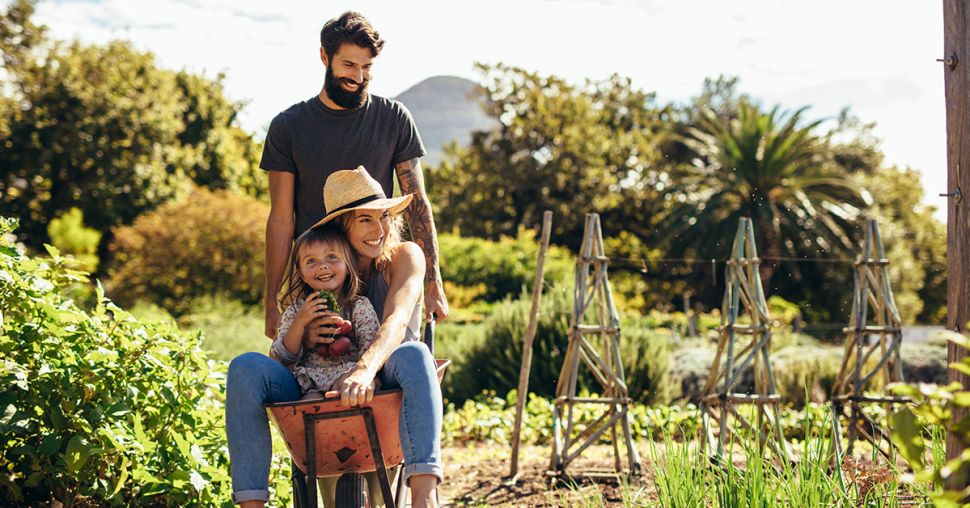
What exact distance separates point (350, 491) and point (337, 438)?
280mm

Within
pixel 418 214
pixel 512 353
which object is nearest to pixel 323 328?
pixel 418 214

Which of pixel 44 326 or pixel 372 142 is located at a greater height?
pixel 372 142

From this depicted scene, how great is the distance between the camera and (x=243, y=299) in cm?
1730

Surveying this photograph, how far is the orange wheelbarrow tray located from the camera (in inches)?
104

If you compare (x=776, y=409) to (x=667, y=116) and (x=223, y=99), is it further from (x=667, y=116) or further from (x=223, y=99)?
(x=667, y=116)

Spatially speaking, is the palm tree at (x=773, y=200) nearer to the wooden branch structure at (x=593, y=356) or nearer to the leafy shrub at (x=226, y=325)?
the leafy shrub at (x=226, y=325)

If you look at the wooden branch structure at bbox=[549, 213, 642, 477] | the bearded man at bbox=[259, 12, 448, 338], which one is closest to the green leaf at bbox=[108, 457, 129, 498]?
the bearded man at bbox=[259, 12, 448, 338]

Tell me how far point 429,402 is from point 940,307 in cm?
2981

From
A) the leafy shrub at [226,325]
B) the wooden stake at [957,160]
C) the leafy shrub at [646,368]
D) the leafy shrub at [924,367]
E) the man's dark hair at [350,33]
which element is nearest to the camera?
the wooden stake at [957,160]

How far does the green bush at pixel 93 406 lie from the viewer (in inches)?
130

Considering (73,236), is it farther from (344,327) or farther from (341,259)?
(344,327)

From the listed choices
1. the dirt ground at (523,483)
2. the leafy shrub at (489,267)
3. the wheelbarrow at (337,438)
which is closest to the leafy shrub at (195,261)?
the leafy shrub at (489,267)

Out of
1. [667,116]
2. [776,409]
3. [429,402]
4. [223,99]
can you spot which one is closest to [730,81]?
[667,116]

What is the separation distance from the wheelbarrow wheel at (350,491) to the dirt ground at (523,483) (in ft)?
5.11
